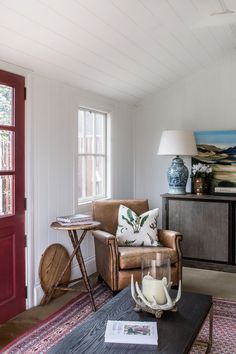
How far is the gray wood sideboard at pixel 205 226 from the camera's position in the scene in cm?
426

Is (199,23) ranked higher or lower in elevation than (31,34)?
higher

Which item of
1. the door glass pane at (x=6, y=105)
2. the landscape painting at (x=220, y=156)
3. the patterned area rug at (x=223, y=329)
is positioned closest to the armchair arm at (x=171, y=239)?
the patterned area rug at (x=223, y=329)

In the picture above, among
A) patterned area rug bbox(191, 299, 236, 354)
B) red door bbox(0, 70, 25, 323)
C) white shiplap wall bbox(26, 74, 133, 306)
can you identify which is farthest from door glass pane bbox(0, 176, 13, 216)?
patterned area rug bbox(191, 299, 236, 354)

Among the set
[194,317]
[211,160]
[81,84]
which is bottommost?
[194,317]

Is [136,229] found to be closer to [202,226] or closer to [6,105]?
[202,226]

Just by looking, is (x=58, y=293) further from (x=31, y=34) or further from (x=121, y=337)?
(x=31, y=34)

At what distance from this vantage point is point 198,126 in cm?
485

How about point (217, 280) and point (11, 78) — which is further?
point (217, 280)

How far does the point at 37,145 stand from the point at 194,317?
1987 millimetres

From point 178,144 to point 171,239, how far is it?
1256 mm

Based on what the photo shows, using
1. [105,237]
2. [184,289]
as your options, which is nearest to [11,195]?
[105,237]

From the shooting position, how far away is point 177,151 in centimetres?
436

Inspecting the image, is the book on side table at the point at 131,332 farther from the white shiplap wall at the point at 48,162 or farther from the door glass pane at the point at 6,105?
the door glass pane at the point at 6,105

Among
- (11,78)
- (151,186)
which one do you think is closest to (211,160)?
(151,186)
